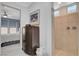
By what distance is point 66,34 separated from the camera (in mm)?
1359

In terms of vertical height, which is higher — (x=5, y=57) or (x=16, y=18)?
(x=16, y=18)

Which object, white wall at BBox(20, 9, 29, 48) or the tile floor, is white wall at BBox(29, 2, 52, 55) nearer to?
white wall at BBox(20, 9, 29, 48)

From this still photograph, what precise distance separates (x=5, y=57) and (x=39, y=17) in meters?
0.58

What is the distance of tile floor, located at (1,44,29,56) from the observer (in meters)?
1.35

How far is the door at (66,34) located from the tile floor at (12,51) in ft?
1.29

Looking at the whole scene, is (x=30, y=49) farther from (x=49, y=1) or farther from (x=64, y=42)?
(x=49, y=1)

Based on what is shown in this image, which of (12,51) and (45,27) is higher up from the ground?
(45,27)

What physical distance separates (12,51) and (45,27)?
1.47 ft

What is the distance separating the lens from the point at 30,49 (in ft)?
4.55

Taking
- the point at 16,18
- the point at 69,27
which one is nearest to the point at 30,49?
the point at 16,18

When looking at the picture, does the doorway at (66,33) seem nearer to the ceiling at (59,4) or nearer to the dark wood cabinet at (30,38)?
the ceiling at (59,4)

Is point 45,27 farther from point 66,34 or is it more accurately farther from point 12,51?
point 12,51

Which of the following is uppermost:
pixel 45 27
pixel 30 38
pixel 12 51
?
pixel 45 27

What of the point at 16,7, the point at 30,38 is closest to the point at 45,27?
the point at 30,38
